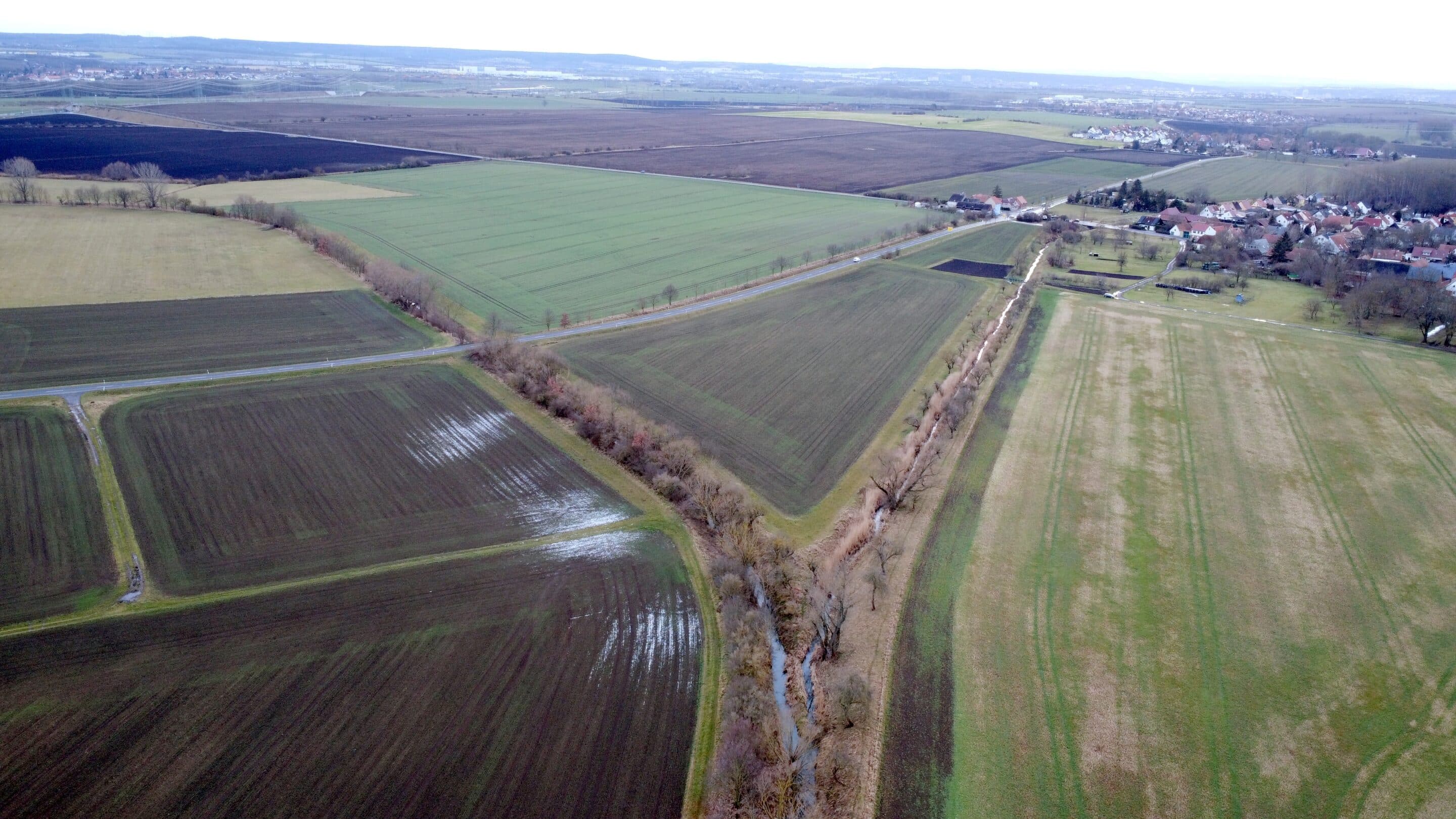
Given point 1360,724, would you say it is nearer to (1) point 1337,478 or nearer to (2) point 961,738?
(2) point 961,738

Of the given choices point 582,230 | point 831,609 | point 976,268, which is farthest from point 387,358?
point 976,268

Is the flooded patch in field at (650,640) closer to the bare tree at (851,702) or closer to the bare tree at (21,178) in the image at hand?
the bare tree at (851,702)

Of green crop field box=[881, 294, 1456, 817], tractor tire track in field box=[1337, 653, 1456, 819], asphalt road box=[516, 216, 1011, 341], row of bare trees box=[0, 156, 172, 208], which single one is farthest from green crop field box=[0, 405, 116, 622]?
row of bare trees box=[0, 156, 172, 208]

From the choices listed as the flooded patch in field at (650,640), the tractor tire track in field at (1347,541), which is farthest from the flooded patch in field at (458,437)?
the tractor tire track in field at (1347,541)

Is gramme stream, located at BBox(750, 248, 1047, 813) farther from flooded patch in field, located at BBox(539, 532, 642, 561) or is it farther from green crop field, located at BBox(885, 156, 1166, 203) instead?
green crop field, located at BBox(885, 156, 1166, 203)

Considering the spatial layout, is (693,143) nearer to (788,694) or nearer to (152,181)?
(152,181)

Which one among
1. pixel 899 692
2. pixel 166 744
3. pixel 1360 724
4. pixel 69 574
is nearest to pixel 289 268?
pixel 69 574
